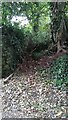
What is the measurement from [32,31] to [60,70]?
0.76m

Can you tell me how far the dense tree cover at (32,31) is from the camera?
2736mm

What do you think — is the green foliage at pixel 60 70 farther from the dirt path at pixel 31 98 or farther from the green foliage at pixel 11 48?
the green foliage at pixel 11 48

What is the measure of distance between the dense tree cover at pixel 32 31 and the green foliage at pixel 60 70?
0.12ft

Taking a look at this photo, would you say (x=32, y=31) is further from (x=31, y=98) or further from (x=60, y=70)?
(x=31, y=98)

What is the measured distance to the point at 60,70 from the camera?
251 cm

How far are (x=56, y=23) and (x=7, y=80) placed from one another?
96 cm

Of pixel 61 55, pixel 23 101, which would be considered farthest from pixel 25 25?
pixel 23 101

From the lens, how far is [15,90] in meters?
2.46

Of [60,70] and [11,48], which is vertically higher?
[11,48]

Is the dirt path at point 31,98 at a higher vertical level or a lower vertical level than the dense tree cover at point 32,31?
lower

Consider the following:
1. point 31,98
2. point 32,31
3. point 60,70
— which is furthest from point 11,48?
point 31,98

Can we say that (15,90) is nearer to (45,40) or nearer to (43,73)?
(43,73)

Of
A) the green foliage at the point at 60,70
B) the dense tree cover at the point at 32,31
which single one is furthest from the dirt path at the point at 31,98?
the dense tree cover at the point at 32,31

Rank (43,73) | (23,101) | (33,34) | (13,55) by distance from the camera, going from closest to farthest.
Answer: (23,101) → (43,73) → (13,55) → (33,34)
